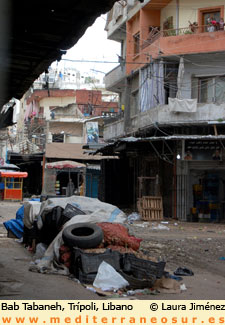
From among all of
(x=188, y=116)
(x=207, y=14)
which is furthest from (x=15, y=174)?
(x=207, y=14)

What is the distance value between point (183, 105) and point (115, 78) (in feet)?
30.8

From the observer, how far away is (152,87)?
2548cm

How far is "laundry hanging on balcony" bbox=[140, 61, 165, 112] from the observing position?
24.8 meters

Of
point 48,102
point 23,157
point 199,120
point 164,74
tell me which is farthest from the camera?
point 48,102

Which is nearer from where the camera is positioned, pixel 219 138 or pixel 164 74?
pixel 219 138

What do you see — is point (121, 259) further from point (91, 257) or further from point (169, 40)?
point (169, 40)

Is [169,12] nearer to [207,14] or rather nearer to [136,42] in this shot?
[207,14]

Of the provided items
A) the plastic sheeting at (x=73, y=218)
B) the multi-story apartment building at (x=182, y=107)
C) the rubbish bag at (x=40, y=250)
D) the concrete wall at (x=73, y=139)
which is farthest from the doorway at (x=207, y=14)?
the concrete wall at (x=73, y=139)

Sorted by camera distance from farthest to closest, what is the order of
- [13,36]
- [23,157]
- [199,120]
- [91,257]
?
[23,157] → [199,120] → [91,257] → [13,36]

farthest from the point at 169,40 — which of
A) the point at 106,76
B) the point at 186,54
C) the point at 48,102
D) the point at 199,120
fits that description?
the point at 48,102

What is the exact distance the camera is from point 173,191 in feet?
79.6

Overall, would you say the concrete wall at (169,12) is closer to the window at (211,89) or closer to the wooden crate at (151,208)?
the window at (211,89)

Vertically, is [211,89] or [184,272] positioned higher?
[211,89]

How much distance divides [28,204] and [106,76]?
21.5 meters
